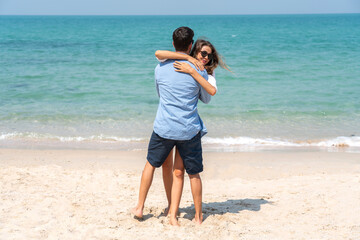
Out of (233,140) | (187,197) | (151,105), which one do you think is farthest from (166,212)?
(151,105)

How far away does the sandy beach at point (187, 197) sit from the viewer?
3568 mm

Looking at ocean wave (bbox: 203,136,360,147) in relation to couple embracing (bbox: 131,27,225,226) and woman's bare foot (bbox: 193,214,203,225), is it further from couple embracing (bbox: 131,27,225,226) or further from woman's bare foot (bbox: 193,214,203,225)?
couple embracing (bbox: 131,27,225,226)

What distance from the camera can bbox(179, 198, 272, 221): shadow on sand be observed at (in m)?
4.08

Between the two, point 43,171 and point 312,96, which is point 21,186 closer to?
point 43,171

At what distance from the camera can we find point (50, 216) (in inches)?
149

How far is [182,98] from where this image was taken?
328cm

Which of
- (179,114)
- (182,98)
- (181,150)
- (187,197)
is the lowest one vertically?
(187,197)

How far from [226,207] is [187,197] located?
0.64 metres

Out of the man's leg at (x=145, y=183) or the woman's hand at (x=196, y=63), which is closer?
the woman's hand at (x=196, y=63)

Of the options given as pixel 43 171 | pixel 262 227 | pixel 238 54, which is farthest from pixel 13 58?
pixel 262 227

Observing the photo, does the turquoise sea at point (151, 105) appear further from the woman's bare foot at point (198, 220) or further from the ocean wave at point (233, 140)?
the woman's bare foot at point (198, 220)

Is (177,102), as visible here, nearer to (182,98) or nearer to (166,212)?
(182,98)

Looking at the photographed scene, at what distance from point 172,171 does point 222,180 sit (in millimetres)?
2139

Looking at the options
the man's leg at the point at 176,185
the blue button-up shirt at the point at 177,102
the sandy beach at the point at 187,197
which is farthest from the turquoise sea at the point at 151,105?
the man's leg at the point at 176,185
